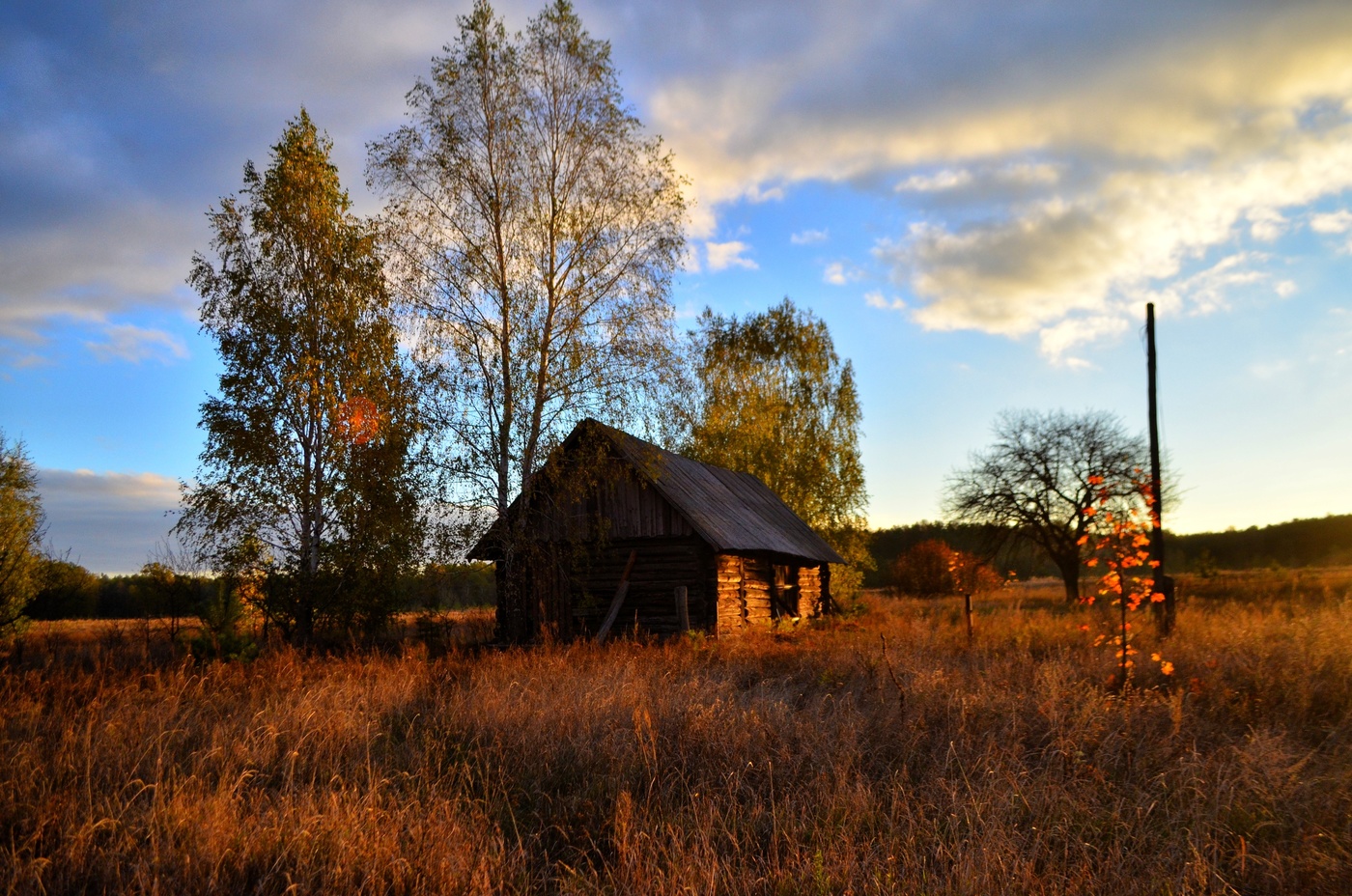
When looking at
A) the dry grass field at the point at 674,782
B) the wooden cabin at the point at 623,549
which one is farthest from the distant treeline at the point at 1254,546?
the dry grass field at the point at 674,782

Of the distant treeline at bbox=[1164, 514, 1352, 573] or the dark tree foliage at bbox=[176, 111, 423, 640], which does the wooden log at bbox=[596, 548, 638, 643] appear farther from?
the distant treeline at bbox=[1164, 514, 1352, 573]

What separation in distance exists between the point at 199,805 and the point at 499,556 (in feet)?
37.0

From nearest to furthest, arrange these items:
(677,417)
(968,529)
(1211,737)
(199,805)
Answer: (199,805), (1211,737), (677,417), (968,529)

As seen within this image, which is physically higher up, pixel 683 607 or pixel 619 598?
pixel 619 598

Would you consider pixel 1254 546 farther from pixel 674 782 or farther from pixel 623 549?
pixel 674 782

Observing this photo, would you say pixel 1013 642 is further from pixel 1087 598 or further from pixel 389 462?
pixel 389 462

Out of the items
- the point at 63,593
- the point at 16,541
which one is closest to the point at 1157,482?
the point at 16,541

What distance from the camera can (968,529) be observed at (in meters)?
35.1

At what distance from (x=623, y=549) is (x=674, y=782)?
12.1m

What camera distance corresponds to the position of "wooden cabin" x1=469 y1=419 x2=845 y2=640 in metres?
15.1

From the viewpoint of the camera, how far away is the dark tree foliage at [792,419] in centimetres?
2900

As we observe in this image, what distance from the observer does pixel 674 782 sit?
5832mm

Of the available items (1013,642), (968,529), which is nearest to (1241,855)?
(1013,642)

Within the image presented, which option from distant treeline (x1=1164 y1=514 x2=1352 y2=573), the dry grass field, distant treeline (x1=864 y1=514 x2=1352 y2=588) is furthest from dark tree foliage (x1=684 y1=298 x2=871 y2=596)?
distant treeline (x1=1164 y1=514 x2=1352 y2=573)
